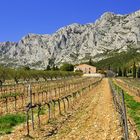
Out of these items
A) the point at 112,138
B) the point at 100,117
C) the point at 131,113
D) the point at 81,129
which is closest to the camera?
the point at 112,138

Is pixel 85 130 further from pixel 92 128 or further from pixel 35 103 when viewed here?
pixel 35 103

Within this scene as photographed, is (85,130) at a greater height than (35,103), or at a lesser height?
lesser

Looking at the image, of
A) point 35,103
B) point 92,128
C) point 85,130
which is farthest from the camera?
point 35,103

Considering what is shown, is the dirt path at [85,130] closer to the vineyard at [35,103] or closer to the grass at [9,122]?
the grass at [9,122]

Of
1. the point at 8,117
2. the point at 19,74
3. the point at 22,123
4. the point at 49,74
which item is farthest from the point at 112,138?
the point at 49,74

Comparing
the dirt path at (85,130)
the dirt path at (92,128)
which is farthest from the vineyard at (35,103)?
the dirt path at (92,128)

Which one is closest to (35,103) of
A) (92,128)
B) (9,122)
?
(9,122)

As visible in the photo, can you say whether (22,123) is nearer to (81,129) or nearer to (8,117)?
(8,117)

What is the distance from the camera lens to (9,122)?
75.5 feet

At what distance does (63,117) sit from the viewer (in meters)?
25.3

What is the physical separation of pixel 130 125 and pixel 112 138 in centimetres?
434

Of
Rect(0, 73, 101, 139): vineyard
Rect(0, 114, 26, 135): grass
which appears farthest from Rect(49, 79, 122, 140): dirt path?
Rect(0, 114, 26, 135): grass

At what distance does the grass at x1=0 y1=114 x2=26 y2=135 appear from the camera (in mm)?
20484

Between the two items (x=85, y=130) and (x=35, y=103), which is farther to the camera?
(x=35, y=103)
